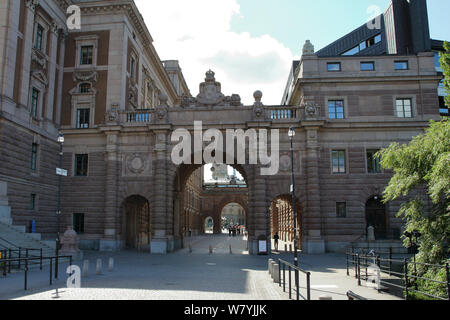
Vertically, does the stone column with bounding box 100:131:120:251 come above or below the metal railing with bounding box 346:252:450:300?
above

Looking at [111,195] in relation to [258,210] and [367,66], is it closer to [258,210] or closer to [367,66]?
[258,210]

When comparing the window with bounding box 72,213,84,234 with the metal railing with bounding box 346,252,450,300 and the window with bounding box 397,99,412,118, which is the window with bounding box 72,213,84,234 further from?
the window with bounding box 397,99,412,118

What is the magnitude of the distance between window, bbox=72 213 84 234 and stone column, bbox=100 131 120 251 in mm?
2557

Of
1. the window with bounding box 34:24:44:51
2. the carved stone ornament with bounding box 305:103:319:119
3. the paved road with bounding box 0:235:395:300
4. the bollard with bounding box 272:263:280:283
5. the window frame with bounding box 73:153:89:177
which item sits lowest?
the paved road with bounding box 0:235:395:300

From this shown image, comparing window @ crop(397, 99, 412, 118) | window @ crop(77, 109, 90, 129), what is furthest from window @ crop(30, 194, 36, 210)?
window @ crop(397, 99, 412, 118)

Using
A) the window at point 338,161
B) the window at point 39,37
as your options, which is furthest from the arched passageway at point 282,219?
the window at point 39,37

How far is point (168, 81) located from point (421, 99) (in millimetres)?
35564

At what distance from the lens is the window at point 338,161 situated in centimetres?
3183

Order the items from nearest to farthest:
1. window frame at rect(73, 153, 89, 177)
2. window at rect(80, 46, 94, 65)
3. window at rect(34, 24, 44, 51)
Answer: window at rect(34, 24, 44, 51)
window frame at rect(73, 153, 89, 177)
window at rect(80, 46, 94, 65)

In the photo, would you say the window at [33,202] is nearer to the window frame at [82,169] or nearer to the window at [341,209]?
the window frame at [82,169]

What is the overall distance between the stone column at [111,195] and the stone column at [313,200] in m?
15.5

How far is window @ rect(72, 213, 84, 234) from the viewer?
33.1m
